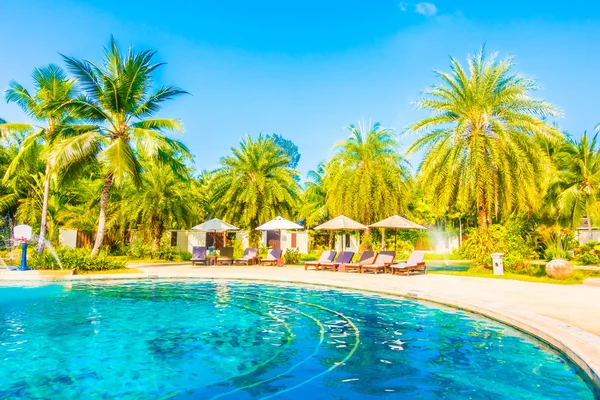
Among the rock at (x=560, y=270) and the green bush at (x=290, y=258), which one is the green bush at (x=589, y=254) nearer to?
the rock at (x=560, y=270)

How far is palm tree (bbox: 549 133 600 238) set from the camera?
27.3 m

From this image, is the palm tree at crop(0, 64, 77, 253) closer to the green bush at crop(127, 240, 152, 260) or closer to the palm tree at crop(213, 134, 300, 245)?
the green bush at crop(127, 240, 152, 260)

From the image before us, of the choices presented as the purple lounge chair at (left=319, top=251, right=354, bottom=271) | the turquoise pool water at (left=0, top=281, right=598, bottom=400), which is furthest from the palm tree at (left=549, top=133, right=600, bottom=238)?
the turquoise pool water at (left=0, top=281, right=598, bottom=400)

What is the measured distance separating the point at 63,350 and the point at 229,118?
38733 millimetres

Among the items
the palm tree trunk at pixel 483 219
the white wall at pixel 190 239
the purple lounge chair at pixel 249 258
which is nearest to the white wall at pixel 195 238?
the white wall at pixel 190 239

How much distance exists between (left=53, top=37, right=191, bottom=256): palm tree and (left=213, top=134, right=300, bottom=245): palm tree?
7.51 m

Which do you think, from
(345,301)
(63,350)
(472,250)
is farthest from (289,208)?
(63,350)

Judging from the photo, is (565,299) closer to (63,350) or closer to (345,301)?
(345,301)

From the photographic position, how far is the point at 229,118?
143ft

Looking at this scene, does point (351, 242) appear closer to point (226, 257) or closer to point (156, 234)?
point (226, 257)

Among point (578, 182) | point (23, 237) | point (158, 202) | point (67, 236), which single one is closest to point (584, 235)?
point (578, 182)

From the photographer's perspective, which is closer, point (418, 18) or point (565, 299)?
point (565, 299)

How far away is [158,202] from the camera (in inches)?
1008

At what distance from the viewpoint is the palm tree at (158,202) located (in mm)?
25094
